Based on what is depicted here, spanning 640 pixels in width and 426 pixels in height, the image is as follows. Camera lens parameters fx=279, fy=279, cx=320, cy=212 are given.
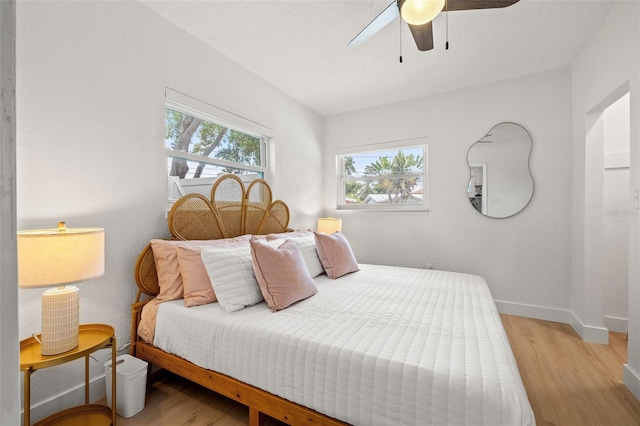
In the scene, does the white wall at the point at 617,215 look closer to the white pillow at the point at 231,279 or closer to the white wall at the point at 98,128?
the white pillow at the point at 231,279

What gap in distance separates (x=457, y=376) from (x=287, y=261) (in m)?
1.14

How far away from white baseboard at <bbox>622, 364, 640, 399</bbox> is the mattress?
95 centimetres

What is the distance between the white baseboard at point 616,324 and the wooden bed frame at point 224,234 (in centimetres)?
311

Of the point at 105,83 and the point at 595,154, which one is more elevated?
the point at 105,83

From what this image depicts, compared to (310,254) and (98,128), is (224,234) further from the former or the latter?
(98,128)

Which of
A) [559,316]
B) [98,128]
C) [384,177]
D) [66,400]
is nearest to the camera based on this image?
[66,400]

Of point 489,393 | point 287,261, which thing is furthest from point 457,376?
point 287,261

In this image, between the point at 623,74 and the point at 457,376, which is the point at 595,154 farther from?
the point at 457,376

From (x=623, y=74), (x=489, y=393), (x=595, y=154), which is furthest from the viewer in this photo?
(x=595, y=154)

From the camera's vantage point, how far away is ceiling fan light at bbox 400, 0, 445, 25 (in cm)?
143

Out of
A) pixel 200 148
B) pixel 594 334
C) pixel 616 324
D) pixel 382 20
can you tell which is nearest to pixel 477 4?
pixel 382 20

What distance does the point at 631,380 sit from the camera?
176 cm

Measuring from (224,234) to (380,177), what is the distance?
2377 mm

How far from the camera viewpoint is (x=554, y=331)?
2643mm
